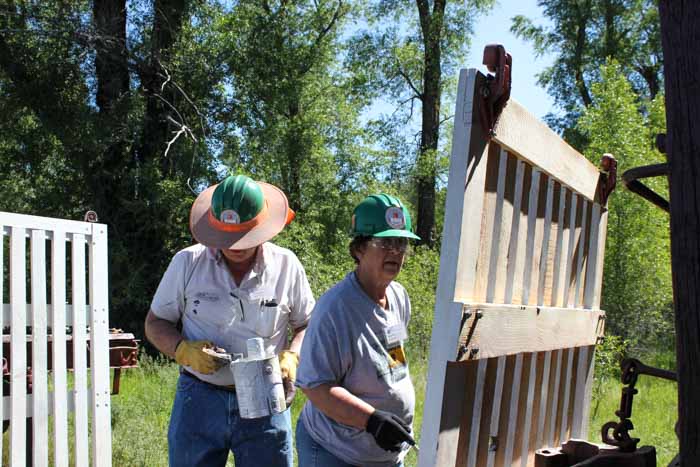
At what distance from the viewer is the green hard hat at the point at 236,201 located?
A: 120 inches

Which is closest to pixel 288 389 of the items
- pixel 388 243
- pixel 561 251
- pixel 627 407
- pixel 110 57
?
pixel 388 243

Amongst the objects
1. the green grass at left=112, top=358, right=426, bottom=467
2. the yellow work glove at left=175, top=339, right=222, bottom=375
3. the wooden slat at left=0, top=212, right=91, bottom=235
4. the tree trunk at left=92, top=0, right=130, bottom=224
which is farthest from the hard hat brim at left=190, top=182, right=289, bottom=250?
the tree trunk at left=92, top=0, right=130, bottom=224

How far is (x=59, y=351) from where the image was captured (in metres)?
3.80

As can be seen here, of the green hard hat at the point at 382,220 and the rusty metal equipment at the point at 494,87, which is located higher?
the rusty metal equipment at the point at 494,87

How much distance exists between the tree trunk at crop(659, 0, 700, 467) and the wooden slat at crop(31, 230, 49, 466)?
3220mm

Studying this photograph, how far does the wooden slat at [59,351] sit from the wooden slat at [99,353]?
19 centimetres

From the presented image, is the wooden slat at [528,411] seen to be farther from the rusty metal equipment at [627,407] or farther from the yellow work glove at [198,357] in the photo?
the yellow work glove at [198,357]

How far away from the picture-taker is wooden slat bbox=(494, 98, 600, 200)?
2168 mm

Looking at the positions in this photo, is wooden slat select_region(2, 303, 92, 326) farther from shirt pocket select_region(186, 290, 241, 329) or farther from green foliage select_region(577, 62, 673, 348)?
green foliage select_region(577, 62, 673, 348)

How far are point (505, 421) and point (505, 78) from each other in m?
1.20

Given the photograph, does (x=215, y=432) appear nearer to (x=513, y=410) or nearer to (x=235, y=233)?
(x=235, y=233)

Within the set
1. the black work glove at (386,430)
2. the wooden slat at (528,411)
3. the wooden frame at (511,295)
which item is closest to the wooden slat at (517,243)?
the wooden frame at (511,295)

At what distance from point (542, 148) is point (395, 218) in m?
0.57

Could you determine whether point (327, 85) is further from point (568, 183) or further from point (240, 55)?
point (568, 183)
